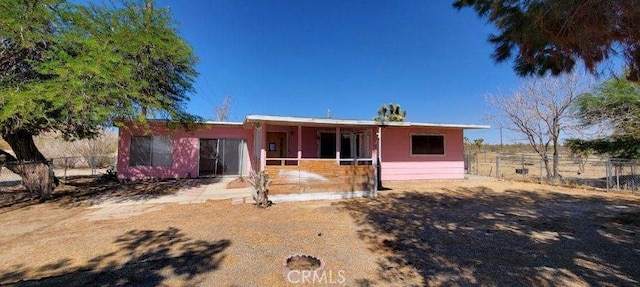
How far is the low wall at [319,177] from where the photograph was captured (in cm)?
762

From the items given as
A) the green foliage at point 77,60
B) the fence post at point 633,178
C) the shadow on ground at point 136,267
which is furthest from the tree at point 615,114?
the green foliage at point 77,60

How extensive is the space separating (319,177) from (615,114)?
1422 cm

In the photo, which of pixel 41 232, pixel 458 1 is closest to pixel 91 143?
pixel 41 232

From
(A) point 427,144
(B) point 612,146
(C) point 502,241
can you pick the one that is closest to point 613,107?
(B) point 612,146

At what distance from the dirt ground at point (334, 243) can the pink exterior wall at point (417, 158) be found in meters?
4.89

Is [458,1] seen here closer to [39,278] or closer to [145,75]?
[39,278]

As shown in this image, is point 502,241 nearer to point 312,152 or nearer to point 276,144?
point 312,152

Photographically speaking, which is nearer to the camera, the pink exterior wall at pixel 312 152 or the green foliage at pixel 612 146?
the pink exterior wall at pixel 312 152

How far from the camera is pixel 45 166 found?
7930 mm

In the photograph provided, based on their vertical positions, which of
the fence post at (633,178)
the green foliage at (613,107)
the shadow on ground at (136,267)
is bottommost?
the shadow on ground at (136,267)

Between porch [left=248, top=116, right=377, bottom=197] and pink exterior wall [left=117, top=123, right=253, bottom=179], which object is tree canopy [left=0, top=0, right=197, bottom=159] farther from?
pink exterior wall [left=117, top=123, right=253, bottom=179]

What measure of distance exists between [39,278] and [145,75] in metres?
5.71

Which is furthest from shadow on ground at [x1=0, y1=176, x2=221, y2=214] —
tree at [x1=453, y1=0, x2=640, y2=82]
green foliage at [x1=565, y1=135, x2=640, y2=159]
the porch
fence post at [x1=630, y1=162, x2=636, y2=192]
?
green foliage at [x1=565, y1=135, x2=640, y2=159]

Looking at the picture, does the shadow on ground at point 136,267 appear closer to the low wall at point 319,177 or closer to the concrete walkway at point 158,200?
the concrete walkway at point 158,200
